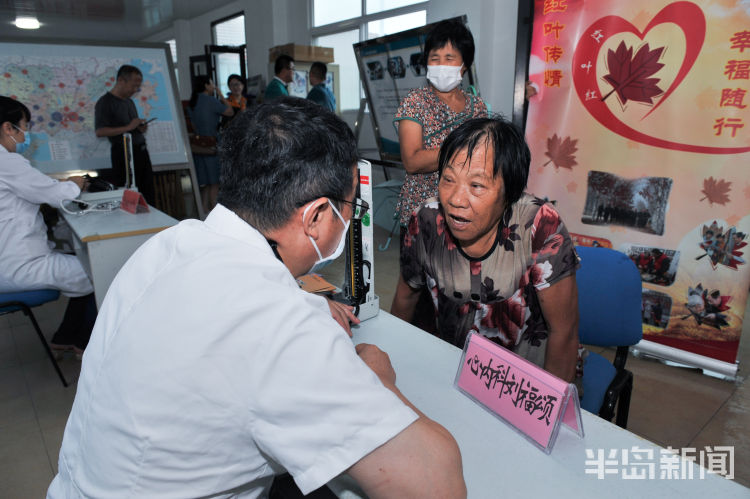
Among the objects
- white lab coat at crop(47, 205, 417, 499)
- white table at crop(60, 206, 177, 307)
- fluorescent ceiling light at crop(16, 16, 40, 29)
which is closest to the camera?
white lab coat at crop(47, 205, 417, 499)

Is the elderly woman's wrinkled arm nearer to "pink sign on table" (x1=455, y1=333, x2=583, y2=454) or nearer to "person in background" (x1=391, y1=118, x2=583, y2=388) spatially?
"person in background" (x1=391, y1=118, x2=583, y2=388)

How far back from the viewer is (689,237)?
2.31 metres

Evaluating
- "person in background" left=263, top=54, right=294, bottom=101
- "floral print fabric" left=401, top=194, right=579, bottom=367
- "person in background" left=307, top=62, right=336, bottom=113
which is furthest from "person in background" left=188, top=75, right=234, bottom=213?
"floral print fabric" left=401, top=194, right=579, bottom=367

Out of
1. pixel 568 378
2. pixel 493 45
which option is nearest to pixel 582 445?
pixel 568 378

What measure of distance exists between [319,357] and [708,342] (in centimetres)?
258

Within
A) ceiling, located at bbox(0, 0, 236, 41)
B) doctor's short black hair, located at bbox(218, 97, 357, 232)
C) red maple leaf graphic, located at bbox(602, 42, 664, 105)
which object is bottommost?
doctor's short black hair, located at bbox(218, 97, 357, 232)

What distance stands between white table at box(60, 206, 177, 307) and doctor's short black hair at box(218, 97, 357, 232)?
1919 millimetres

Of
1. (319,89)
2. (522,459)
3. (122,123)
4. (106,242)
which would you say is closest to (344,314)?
(522,459)

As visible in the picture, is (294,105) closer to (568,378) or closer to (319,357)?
(319,357)

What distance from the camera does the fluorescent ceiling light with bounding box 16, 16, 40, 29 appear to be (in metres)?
9.51

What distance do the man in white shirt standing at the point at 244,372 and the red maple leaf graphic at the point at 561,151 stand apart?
7.61 feet

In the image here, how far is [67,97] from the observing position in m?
3.53

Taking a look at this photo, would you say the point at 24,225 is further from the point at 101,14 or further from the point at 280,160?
the point at 101,14

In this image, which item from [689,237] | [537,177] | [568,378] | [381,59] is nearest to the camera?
[568,378]
